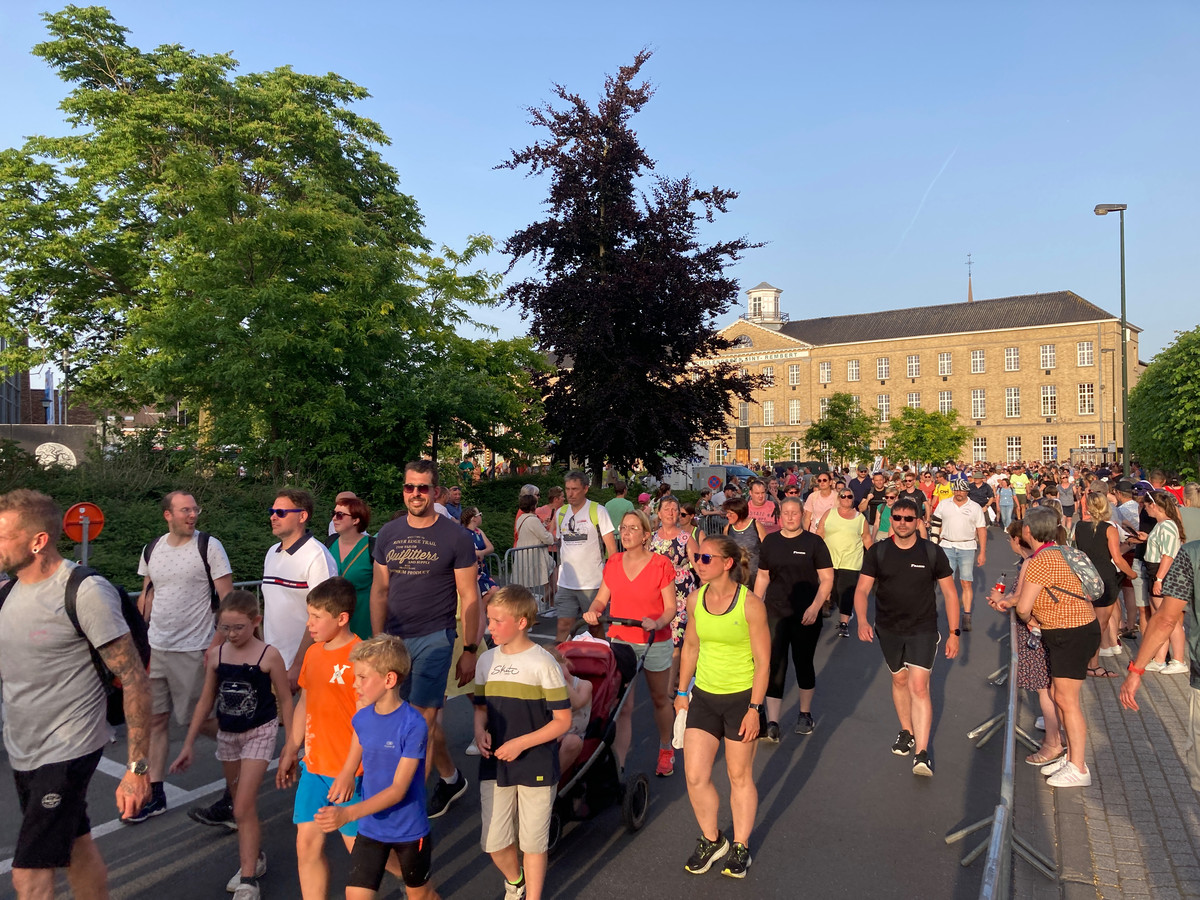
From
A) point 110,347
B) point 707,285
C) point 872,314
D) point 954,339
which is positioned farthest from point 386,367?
point 872,314

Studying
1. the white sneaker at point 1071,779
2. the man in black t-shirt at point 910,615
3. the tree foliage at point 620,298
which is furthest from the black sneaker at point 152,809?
the tree foliage at point 620,298

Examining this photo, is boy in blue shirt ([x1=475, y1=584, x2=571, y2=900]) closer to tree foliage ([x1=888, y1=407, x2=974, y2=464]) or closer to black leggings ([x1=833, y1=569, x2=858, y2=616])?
black leggings ([x1=833, y1=569, x2=858, y2=616])

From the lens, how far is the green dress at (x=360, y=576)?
5.15 m

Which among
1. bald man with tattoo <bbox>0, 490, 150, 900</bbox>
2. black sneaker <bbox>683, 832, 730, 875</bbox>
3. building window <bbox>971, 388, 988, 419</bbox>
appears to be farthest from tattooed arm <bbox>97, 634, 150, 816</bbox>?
building window <bbox>971, 388, 988, 419</bbox>

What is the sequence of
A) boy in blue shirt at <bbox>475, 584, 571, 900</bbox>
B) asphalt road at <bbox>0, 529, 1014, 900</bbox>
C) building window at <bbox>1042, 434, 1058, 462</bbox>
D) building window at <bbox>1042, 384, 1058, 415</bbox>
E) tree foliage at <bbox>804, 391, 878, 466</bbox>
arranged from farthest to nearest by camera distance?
building window at <bbox>1042, 434, 1058, 462</bbox>
building window at <bbox>1042, 384, 1058, 415</bbox>
tree foliage at <bbox>804, 391, 878, 466</bbox>
asphalt road at <bbox>0, 529, 1014, 900</bbox>
boy in blue shirt at <bbox>475, 584, 571, 900</bbox>

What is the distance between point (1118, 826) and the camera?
16.5ft

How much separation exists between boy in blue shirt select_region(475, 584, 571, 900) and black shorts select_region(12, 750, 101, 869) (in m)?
1.65

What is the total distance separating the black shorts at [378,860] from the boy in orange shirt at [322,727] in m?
0.18

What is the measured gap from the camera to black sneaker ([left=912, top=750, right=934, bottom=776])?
19.0 feet

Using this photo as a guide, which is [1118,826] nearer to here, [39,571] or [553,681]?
[553,681]

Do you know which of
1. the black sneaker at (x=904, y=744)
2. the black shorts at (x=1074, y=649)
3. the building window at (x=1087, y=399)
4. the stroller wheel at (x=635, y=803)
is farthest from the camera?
the building window at (x=1087, y=399)

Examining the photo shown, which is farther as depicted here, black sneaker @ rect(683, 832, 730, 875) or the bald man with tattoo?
black sneaker @ rect(683, 832, 730, 875)

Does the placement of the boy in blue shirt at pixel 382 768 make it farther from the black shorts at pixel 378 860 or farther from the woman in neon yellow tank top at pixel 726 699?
the woman in neon yellow tank top at pixel 726 699

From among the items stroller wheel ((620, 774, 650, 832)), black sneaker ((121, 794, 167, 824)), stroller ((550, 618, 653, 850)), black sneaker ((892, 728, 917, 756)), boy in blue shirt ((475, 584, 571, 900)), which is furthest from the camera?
black sneaker ((892, 728, 917, 756))
